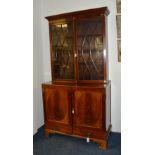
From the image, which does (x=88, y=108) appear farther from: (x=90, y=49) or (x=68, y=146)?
(x=90, y=49)

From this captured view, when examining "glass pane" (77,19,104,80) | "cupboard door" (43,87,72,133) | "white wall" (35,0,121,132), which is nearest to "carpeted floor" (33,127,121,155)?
"cupboard door" (43,87,72,133)

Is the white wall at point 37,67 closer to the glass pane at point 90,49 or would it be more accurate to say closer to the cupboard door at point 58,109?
the cupboard door at point 58,109

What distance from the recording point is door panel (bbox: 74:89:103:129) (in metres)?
2.31

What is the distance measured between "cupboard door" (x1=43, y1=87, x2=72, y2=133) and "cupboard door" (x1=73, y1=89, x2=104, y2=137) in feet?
0.43

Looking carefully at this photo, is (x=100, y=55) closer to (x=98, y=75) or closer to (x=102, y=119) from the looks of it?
(x=98, y=75)

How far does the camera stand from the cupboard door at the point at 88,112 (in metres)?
2.31

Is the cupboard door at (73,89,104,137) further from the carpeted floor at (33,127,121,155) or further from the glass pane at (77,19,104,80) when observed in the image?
the glass pane at (77,19,104,80)

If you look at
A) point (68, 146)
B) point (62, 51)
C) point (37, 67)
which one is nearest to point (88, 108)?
point (68, 146)

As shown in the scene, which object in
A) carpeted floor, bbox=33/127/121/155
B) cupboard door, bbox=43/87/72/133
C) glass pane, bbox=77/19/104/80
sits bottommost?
carpeted floor, bbox=33/127/121/155

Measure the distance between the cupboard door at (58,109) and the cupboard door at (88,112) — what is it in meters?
0.13

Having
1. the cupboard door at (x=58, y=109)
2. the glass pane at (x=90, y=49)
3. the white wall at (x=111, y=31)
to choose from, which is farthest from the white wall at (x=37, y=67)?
the glass pane at (x=90, y=49)
